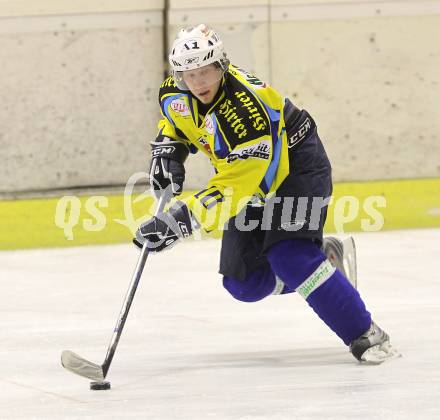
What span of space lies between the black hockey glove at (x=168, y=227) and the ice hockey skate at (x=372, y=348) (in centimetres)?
56

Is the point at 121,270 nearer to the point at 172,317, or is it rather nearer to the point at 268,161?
the point at 172,317

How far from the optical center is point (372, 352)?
3502mm

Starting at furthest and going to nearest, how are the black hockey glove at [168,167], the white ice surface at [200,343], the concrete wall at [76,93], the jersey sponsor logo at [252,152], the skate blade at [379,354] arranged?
the concrete wall at [76,93]
the black hockey glove at [168,167]
the skate blade at [379,354]
the jersey sponsor logo at [252,152]
the white ice surface at [200,343]

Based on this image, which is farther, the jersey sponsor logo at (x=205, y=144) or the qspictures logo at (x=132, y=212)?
the qspictures logo at (x=132, y=212)

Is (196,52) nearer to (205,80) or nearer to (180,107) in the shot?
(205,80)

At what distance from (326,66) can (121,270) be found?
1886 mm

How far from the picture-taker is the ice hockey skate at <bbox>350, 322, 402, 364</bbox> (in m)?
3.50

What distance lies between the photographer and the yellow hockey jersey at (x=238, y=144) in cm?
337

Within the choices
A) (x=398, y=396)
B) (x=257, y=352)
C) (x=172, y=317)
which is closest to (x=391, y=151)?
(x=172, y=317)

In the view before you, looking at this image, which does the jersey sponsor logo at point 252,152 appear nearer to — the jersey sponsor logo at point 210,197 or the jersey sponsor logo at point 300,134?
the jersey sponsor logo at point 210,197

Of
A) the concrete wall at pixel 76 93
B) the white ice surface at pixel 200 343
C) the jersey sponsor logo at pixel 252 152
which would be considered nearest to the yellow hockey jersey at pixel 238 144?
the jersey sponsor logo at pixel 252 152

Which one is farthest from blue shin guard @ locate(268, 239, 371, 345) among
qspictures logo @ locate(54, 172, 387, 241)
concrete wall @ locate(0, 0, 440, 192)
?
concrete wall @ locate(0, 0, 440, 192)

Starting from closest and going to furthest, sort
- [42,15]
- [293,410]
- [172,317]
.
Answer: [293,410], [172,317], [42,15]

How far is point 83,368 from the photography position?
3334 millimetres
